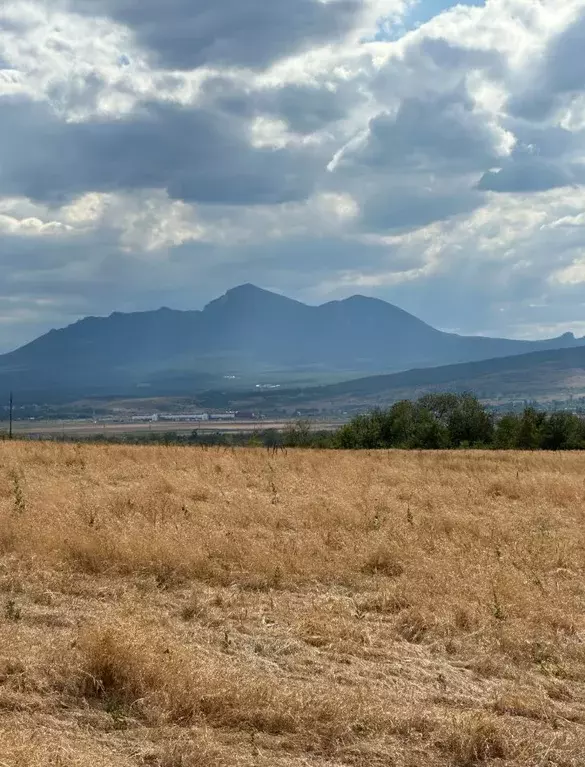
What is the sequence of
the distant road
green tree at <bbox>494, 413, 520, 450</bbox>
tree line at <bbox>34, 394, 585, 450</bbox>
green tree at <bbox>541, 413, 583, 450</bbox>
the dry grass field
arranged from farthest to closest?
the distant road → green tree at <bbox>541, 413, 583, 450</bbox> → tree line at <bbox>34, 394, 585, 450</bbox> → green tree at <bbox>494, 413, 520, 450</bbox> → the dry grass field

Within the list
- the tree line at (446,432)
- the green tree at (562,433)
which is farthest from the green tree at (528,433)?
the green tree at (562,433)

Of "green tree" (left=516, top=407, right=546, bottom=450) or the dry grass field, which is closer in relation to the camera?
the dry grass field

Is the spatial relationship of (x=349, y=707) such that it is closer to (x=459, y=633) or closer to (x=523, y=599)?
(x=459, y=633)

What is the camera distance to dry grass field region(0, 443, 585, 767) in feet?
19.5

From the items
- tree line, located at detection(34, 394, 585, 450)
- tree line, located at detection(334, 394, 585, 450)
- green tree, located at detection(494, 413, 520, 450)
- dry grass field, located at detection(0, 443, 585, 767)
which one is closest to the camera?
dry grass field, located at detection(0, 443, 585, 767)

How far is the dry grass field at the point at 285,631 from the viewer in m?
5.94

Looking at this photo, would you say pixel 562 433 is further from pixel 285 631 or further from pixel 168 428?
pixel 168 428

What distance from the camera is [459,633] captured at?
8.83m

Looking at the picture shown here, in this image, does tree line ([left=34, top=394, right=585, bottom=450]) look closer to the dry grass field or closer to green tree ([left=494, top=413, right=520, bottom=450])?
green tree ([left=494, top=413, right=520, bottom=450])

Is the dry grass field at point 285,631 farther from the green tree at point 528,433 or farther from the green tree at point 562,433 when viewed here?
the green tree at point 562,433

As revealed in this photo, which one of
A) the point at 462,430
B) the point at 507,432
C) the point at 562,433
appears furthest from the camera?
the point at 462,430

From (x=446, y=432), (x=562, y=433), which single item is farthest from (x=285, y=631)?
(x=562, y=433)

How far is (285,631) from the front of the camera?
866cm

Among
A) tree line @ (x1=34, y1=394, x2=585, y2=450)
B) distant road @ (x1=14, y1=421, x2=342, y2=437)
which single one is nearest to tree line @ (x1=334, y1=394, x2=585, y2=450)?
tree line @ (x1=34, y1=394, x2=585, y2=450)
